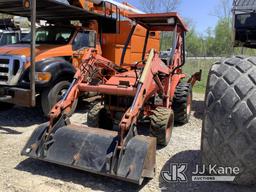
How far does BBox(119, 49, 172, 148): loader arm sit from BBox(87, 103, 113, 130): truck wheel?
1094mm

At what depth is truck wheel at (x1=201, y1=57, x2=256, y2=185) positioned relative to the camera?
280 centimetres

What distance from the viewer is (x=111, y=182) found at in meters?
4.23

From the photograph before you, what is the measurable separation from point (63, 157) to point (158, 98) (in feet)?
8.34

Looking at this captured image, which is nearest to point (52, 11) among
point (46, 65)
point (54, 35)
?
point (54, 35)

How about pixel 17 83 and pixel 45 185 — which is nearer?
pixel 45 185

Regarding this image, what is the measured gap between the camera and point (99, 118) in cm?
625

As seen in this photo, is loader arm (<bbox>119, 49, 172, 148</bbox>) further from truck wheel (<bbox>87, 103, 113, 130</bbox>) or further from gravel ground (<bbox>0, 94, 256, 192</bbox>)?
A: truck wheel (<bbox>87, 103, 113, 130</bbox>)

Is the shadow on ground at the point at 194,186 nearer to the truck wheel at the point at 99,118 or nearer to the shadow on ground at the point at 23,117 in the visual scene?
the truck wheel at the point at 99,118

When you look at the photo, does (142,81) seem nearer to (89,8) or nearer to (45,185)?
(45,185)

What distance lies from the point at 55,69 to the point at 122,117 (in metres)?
2.71

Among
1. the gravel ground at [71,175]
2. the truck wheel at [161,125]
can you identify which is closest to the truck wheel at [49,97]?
the gravel ground at [71,175]

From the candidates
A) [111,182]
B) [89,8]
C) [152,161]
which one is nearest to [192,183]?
[152,161]

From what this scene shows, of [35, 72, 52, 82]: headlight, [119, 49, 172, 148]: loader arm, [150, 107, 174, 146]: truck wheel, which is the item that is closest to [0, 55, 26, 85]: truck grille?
[35, 72, 52, 82]: headlight

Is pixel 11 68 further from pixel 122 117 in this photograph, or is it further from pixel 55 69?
pixel 122 117
